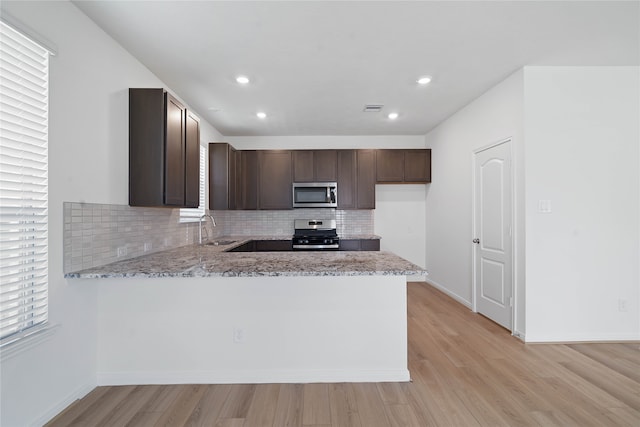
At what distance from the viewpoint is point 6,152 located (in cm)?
157

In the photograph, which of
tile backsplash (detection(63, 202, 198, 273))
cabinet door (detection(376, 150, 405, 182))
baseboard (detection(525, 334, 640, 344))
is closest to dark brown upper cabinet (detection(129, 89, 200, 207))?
tile backsplash (detection(63, 202, 198, 273))

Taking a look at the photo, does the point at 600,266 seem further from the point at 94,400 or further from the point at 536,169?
the point at 94,400

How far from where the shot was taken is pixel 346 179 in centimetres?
516

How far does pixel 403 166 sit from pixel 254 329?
393 cm

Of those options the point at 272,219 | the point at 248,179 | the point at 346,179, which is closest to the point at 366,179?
the point at 346,179

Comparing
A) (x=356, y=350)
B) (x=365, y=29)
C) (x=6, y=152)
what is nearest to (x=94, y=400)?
(x=6, y=152)

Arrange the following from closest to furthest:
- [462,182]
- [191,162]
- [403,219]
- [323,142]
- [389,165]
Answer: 1. [191,162]
2. [462,182]
3. [389,165]
4. [323,142]
5. [403,219]

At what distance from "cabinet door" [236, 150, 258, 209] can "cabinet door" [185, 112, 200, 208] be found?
181cm

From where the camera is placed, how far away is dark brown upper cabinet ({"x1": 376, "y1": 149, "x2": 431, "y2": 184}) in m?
5.21

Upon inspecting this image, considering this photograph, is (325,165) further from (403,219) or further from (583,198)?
(583,198)

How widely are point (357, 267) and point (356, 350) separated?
25.6 inches

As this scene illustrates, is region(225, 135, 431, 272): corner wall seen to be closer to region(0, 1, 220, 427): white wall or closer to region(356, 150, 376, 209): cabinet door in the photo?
region(356, 150, 376, 209): cabinet door

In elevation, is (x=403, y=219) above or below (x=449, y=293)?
above

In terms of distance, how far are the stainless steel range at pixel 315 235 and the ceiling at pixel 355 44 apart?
6.90 feet
